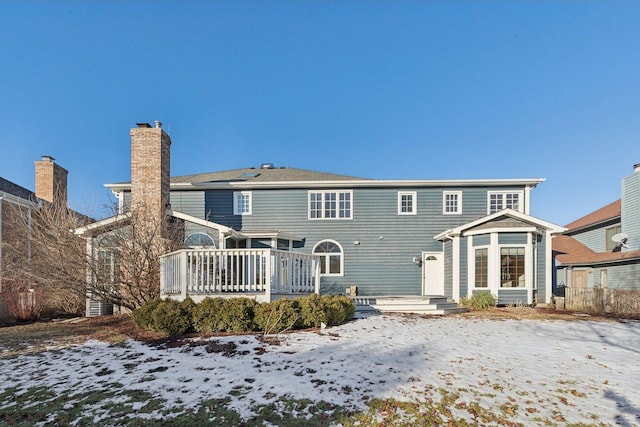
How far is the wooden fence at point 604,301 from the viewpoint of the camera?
10856 millimetres

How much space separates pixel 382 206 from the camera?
1512 centimetres

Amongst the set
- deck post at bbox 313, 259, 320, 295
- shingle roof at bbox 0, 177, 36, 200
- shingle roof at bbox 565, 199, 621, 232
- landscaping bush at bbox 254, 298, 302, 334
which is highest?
shingle roof at bbox 0, 177, 36, 200

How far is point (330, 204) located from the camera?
1528cm

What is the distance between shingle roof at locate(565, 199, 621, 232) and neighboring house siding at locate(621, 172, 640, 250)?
0.88 metres

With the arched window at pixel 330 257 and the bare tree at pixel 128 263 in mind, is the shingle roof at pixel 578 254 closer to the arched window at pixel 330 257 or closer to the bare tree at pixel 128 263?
the arched window at pixel 330 257

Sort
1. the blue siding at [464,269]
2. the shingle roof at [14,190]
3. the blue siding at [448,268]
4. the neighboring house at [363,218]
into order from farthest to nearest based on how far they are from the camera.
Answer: the neighboring house at [363,218], the shingle roof at [14,190], the blue siding at [448,268], the blue siding at [464,269]

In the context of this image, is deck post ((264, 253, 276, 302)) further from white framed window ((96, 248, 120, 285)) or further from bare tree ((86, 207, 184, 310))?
white framed window ((96, 248, 120, 285))

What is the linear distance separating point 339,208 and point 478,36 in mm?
8837

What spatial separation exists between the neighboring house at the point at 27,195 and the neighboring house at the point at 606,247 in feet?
74.5

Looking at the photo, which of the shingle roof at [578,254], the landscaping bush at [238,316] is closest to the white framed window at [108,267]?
the landscaping bush at [238,316]

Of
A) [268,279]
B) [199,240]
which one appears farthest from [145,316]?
[199,240]

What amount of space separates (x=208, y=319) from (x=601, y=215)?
820 inches

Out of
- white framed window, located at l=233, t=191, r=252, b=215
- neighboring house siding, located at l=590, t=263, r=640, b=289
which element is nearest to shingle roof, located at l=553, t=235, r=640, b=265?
neighboring house siding, located at l=590, t=263, r=640, b=289

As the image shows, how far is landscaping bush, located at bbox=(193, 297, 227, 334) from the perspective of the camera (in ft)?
24.0
